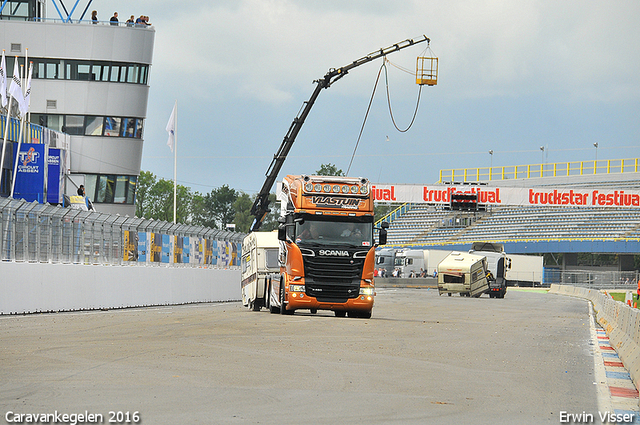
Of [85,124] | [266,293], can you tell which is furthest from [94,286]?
[85,124]

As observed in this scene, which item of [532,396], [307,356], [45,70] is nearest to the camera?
[532,396]

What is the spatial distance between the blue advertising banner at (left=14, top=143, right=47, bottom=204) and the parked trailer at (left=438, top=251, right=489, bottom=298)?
85.5 feet

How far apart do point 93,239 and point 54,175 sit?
2223cm

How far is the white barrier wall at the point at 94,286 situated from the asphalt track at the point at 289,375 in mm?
3979

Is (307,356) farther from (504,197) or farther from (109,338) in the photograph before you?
(504,197)

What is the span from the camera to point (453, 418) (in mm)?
7574

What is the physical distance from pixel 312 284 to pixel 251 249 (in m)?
7.42

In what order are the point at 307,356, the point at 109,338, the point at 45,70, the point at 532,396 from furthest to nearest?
1. the point at 45,70
2. the point at 109,338
3. the point at 307,356
4. the point at 532,396

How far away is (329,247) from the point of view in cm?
2302

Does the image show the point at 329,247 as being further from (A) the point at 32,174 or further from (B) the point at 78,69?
(B) the point at 78,69

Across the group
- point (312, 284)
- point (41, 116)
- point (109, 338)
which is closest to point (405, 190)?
point (41, 116)

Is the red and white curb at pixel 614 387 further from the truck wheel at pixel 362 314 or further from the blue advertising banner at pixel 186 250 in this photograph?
the blue advertising banner at pixel 186 250

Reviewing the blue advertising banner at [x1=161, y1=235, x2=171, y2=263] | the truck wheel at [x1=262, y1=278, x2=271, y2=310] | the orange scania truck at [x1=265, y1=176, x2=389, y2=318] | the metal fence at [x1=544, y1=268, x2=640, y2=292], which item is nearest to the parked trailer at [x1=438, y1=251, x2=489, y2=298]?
the metal fence at [x1=544, y1=268, x2=640, y2=292]

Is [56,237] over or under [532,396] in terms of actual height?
over
